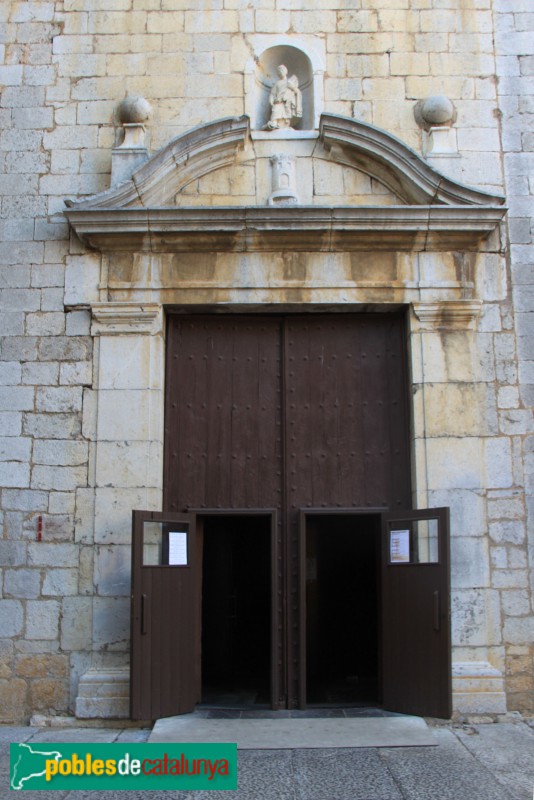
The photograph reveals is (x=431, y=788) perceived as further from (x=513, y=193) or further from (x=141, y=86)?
(x=141, y=86)

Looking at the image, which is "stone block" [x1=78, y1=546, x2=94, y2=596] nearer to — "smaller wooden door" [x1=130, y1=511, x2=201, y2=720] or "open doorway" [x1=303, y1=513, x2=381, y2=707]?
"smaller wooden door" [x1=130, y1=511, x2=201, y2=720]

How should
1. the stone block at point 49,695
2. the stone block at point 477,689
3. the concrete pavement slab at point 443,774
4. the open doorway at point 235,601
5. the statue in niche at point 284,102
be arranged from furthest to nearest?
the open doorway at point 235,601 → the statue in niche at point 284,102 → the stone block at point 49,695 → the stone block at point 477,689 → the concrete pavement slab at point 443,774

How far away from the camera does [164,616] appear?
19.7ft

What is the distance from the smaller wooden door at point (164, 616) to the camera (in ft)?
19.1

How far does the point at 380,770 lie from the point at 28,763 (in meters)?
2.11

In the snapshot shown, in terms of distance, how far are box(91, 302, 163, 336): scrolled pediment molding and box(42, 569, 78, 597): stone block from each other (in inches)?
73.3

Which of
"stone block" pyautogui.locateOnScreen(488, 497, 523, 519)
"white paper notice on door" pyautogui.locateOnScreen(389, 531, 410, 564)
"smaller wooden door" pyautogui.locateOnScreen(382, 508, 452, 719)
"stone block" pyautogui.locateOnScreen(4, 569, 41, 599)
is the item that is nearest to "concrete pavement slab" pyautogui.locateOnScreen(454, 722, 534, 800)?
"smaller wooden door" pyautogui.locateOnScreen(382, 508, 452, 719)

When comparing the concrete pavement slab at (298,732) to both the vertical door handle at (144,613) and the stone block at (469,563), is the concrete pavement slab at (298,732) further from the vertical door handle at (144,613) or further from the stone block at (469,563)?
the stone block at (469,563)

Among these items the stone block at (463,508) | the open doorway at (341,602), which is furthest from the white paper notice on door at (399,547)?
the open doorway at (341,602)

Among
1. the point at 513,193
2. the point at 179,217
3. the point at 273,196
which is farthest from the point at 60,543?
the point at 513,193

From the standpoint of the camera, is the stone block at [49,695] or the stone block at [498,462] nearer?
the stone block at [49,695]

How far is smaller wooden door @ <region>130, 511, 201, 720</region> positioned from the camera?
5832 mm

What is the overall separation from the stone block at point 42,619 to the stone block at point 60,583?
2.9 inches

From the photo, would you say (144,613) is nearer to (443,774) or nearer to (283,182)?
(443,774)
